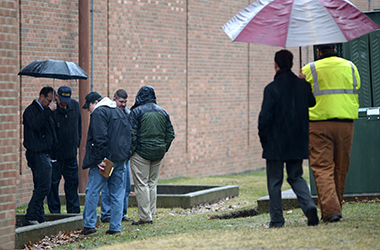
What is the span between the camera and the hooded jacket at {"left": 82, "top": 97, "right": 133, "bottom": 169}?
300 inches

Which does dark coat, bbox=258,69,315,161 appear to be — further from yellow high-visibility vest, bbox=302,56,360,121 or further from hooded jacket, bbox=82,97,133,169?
hooded jacket, bbox=82,97,133,169

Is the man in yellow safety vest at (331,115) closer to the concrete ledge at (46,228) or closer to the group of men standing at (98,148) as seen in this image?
the group of men standing at (98,148)

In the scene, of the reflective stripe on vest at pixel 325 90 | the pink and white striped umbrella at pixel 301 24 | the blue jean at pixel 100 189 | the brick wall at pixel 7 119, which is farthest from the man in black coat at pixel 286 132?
the brick wall at pixel 7 119

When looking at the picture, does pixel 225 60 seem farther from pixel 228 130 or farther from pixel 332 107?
pixel 332 107

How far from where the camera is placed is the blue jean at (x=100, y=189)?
304 inches

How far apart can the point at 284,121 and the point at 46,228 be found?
3.48m

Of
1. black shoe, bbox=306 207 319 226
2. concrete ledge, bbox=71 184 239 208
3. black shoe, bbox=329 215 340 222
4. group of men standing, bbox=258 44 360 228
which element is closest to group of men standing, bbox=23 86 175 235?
concrete ledge, bbox=71 184 239 208

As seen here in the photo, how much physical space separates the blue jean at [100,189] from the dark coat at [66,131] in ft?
5.13

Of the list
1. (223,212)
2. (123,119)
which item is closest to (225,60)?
(223,212)

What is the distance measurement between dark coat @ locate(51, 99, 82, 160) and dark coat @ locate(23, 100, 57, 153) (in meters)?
0.72

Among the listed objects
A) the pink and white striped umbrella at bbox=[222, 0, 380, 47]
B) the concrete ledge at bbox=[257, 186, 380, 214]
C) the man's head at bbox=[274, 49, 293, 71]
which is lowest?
the concrete ledge at bbox=[257, 186, 380, 214]

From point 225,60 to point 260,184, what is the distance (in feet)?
14.6

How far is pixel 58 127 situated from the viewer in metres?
9.27

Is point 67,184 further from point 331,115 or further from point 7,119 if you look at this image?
point 331,115
